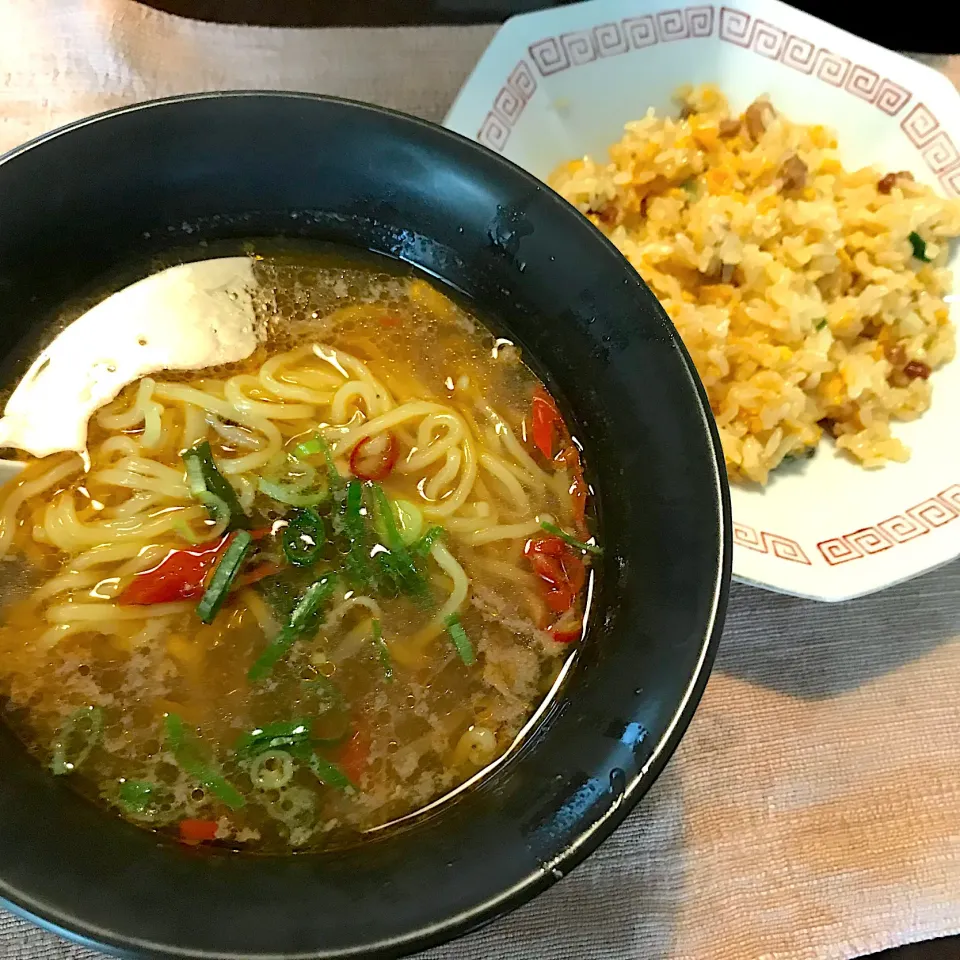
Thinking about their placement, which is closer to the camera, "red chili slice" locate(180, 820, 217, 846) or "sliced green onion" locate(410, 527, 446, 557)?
"red chili slice" locate(180, 820, 217, 846)

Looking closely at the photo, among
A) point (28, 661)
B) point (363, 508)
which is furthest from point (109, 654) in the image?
point (363, 508)

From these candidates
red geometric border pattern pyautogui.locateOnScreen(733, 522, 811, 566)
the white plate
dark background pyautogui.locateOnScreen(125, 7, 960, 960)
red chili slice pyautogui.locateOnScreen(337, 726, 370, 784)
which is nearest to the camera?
red chili slice pyautogui.locateOnScreen(337, 726, 370, 784)

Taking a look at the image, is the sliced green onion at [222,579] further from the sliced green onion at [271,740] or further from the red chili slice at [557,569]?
the red chili slice at [557,569]

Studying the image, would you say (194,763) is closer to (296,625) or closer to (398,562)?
(296,625)

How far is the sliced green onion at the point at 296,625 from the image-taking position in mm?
1421

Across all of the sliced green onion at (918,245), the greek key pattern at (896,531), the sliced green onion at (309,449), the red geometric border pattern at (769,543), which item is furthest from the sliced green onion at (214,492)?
the sliced green onion at (918,245)

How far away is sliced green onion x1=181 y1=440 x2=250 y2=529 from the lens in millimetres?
1482

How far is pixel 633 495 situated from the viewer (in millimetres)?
1425

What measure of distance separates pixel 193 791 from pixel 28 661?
342mm

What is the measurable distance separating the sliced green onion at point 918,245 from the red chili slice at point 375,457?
1408 millimetres

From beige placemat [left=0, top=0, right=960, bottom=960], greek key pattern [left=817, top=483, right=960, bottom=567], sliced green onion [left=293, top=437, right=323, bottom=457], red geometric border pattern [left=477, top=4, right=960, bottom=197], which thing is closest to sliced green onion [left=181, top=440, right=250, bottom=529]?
sliced green onion [left=293, top=437, right=323, bottom=457]

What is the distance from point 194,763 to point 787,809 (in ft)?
3.88

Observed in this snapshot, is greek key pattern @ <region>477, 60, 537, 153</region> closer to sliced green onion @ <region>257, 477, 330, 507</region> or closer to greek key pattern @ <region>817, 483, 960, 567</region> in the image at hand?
sliced green onion @ <region>257, 477, 330, 507</region>

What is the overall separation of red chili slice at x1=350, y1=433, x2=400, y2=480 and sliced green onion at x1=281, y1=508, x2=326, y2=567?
0.13 m
